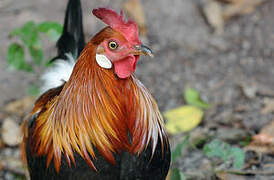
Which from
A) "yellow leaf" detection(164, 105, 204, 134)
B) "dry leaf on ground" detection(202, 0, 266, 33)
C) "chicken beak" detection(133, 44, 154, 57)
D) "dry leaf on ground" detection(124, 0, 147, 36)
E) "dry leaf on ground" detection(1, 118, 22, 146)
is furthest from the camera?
"dry leaf on ground" detection(202, 0, 266, 33)

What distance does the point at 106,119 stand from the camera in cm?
270

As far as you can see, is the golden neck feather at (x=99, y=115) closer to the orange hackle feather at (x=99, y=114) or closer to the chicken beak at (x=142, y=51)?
the orange hackle feather at (x=99, y=114)

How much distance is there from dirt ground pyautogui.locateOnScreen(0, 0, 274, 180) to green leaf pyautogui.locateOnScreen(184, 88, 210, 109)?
0.12 meters

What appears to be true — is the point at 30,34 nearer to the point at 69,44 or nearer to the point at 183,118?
the point at 69,44

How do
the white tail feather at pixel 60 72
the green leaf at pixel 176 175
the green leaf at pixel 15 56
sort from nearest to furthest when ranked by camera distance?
the green leaf at pixel 176 175
the white tail feather at pixel 60 72
the green leaf at pixel 15 56

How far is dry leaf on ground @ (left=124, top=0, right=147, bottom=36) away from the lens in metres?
5.89

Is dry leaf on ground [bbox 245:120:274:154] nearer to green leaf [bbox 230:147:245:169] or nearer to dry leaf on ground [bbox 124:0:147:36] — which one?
green leaf [bbox 230:147:245:169]

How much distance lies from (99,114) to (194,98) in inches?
97.0

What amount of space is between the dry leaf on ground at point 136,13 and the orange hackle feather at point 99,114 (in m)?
3.18

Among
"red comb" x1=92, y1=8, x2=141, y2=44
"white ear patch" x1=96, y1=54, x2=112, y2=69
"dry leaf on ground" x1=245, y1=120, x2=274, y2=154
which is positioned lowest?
"dry leaf on ground" x1=245, y1=120, x2=274, y2=154

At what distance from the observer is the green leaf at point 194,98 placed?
486 centimetres

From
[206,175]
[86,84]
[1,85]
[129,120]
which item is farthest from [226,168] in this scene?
[1,85]

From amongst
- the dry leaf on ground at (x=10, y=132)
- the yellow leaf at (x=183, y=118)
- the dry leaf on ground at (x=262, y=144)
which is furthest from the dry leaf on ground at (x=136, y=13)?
the dry leaf on ground at (x=262, y=144)

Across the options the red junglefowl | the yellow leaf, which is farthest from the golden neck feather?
the yellow leaf
